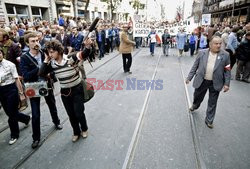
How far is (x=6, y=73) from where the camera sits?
3596 millimetres

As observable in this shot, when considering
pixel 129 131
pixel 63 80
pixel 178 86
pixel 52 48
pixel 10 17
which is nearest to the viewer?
pixel 52 48

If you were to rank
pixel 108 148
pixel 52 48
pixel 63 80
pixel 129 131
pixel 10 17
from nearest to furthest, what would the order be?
pixel 52 48
pixel 63 80
pixel 108 148
pixel 129 131
pixel 10 17

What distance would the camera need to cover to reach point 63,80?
10.9ft

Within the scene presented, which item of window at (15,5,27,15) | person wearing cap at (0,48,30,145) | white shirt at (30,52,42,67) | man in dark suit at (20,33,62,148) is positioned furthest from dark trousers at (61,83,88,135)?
window at (15,5,27,15)

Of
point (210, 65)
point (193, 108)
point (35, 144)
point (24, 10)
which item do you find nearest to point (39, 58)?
point (35, 144)

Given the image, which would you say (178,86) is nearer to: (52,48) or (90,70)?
(90,70)

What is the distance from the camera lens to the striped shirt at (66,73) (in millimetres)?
3230

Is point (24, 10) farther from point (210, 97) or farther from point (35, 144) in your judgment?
point (210, 97)

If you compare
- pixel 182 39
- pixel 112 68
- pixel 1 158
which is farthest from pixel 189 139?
pixel 182 39

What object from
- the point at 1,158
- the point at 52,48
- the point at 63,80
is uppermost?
the point at 52,48

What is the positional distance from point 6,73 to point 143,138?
2995mm

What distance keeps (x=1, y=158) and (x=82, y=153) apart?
1470 mm

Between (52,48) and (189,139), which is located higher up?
(52,48)

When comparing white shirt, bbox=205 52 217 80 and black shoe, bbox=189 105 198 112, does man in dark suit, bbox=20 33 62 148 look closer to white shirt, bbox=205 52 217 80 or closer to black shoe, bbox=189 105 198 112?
white shirt, bbox=205 52 217 80
